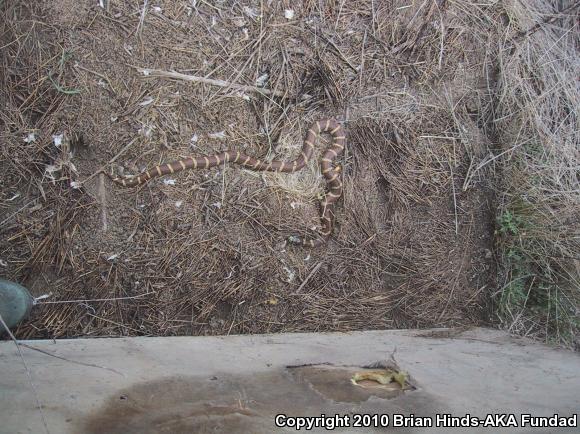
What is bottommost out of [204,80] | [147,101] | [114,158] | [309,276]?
[309,276]

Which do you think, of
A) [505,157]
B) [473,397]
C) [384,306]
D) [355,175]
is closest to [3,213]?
[355,175]

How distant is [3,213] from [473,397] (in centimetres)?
318

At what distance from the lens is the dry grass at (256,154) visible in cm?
361

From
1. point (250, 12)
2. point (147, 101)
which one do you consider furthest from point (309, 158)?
point (147, 101)

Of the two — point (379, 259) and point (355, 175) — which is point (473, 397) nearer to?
point (379, 259)

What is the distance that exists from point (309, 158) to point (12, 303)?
231 cm

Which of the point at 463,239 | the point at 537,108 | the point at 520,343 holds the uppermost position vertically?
the point at 537,108

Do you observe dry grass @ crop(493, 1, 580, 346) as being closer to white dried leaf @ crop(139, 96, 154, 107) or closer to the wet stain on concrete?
the wet stain on concrete

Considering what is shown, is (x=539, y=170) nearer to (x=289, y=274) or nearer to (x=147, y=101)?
(x=289, y=274)

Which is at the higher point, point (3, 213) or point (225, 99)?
point (225, 99)

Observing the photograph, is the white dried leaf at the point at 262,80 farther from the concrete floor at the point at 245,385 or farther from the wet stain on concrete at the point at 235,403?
the wet stain on concrete at the point at 235,403

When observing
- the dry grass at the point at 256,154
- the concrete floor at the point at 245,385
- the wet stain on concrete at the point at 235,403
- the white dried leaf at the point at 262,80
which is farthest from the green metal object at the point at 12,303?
the white dried leaf at the point at 262,80

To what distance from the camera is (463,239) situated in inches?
169

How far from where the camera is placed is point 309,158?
4.08 metres
